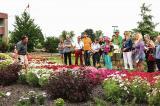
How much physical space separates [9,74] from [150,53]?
20.3ft

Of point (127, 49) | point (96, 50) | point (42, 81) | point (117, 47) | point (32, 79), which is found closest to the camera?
point (42, 81)

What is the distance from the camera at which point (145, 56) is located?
20.5 meters

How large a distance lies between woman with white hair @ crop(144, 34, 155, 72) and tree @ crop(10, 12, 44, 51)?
5745 cm

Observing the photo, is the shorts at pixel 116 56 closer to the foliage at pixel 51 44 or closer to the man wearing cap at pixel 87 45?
the man wearing cap at pixel 87 45

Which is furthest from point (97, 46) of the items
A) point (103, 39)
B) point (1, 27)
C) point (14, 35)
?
point (1, 27)

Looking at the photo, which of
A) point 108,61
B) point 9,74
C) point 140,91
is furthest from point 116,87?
point 108,61

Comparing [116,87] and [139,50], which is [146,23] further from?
[116,87]

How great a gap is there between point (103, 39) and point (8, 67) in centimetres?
693

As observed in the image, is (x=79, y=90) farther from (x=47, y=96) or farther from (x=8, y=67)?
(x=8, y=67)

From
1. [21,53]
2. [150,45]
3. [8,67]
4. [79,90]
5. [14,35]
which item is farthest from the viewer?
[14,35]

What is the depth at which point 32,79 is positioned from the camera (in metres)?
16.3

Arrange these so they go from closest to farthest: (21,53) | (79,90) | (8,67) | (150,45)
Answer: (79,90)
(8,67)
(150,45)
(21,53)

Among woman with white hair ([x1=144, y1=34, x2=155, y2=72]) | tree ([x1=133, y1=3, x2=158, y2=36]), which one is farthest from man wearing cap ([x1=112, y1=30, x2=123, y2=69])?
tree ([x1=133, y1=3, x2=158, y2=36])

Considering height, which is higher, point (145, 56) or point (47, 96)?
point (145, 56)
